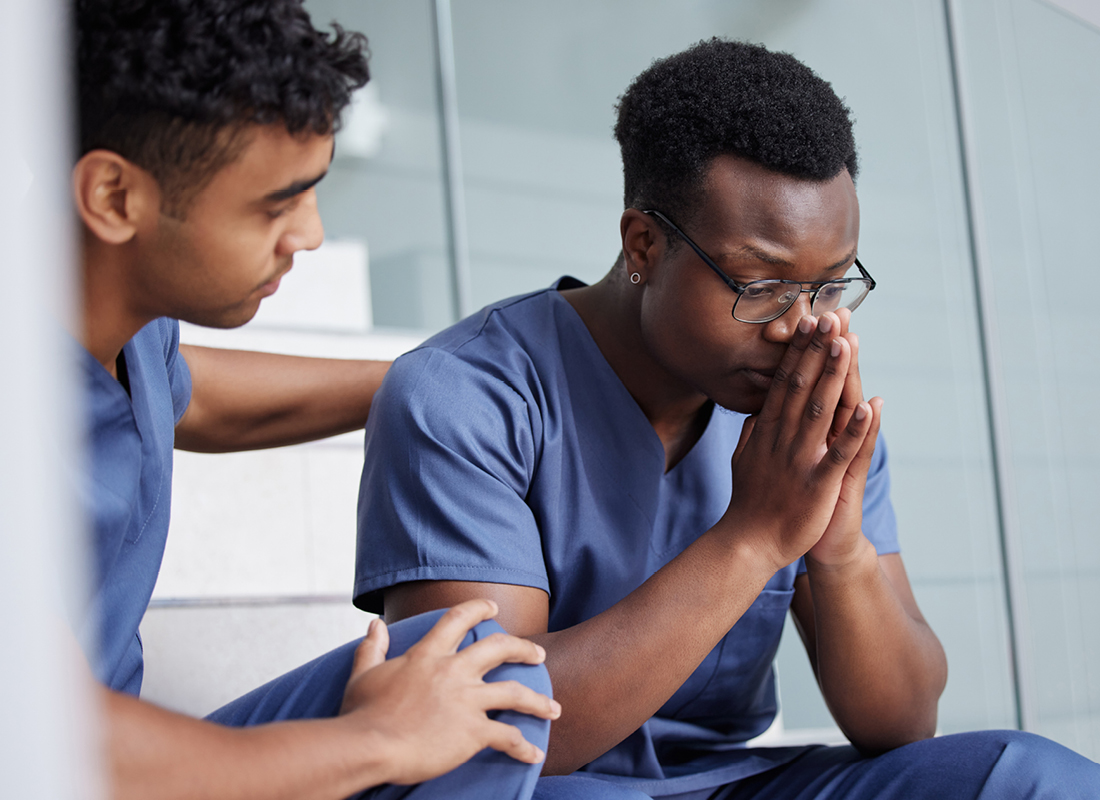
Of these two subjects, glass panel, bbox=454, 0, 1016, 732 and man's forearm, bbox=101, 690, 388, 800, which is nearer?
man's forearm, bbox=101, 690, 388, 800

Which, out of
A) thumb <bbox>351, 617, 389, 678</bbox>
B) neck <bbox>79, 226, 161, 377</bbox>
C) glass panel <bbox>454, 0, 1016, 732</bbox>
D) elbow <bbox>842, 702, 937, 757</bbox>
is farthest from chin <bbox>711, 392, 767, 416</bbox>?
glass panel <bbox>454, 0, 1016, 732</bbox>

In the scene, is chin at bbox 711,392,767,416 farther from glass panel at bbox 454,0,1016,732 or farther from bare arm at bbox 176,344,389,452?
glass panel at bbox 454,0,1016,732

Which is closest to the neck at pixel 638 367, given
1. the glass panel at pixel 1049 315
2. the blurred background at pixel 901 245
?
the blurred background at pixel 901 245

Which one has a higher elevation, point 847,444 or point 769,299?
point 769,299

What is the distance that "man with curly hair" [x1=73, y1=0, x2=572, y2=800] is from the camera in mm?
555

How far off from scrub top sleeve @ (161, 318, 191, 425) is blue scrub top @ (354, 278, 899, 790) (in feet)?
0.61

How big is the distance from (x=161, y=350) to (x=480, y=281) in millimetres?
1393

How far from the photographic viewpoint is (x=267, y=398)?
1.11 m

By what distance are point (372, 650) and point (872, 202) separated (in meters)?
1.70

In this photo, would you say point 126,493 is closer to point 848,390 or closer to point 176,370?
point 176,370

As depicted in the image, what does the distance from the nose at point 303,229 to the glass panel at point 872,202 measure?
1534 mm

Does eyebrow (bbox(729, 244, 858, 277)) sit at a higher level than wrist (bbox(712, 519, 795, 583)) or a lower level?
higher

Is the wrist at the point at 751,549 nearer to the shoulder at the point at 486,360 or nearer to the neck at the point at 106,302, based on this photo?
the shoulder at the point at 486,360

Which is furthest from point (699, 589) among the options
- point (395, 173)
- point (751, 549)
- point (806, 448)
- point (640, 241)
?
point (395, 173)
